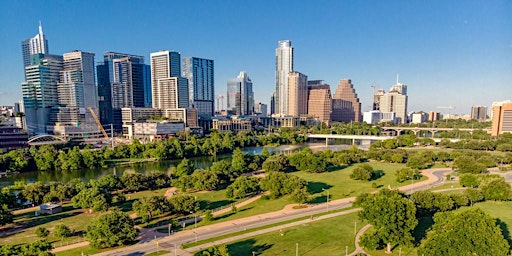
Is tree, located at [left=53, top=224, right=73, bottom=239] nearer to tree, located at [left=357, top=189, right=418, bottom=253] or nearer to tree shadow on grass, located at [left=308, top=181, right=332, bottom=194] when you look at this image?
tree, located at [left=357, top=189, right=418, bottom=253]

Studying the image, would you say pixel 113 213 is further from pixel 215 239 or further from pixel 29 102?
pixel 29 102

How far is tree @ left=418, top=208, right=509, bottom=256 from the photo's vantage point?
77.3 ft

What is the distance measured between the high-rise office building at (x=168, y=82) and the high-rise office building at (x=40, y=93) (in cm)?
4833

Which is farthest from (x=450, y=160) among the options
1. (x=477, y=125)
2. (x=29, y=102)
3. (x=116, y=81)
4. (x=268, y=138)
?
(x=116, y=81)

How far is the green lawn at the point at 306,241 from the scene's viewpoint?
1114 inches

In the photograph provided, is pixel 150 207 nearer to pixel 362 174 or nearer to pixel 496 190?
pixel 362 174

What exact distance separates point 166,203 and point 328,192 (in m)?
24.7

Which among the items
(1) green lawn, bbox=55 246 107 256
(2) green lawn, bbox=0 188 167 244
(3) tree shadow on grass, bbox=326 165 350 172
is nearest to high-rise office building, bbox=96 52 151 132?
(3) tree shadow on grass, bbox=326 165 350 172

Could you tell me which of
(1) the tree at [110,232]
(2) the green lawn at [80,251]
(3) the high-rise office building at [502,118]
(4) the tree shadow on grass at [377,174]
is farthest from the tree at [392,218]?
(3) the high-rise office building at [502,118]

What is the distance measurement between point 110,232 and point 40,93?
13064 centimetres

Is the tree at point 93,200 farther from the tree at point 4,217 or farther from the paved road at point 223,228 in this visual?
the paved road at point 223,228

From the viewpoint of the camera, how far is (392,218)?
2814 centimetres

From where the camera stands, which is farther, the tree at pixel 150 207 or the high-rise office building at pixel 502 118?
the high-rise office building at pixel 502 118

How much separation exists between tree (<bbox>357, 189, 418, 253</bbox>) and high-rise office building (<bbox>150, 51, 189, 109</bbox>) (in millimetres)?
145880
